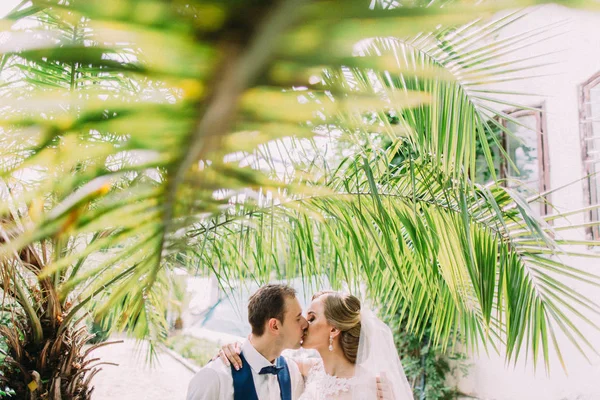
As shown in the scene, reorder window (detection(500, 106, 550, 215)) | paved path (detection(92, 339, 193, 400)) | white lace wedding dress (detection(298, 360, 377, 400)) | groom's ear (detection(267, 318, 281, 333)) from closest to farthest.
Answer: groom's ear (detection(267, 318, 281, 333))
white lace wedding dress (detection(298, 360, 377, 400))
window (detection(500, 106, 550, 215))
paved path (detection(92, 339, 193, 400))

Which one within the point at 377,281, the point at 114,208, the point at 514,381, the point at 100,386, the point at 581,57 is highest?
the point at 581,57

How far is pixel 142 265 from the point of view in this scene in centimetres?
59

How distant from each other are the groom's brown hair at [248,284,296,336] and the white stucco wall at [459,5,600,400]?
257 cm

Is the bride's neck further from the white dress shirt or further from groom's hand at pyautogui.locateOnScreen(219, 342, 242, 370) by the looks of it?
groom's hand at pyautogui.locateOnScreen(219, 342, 242, 370)

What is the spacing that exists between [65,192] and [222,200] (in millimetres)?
131

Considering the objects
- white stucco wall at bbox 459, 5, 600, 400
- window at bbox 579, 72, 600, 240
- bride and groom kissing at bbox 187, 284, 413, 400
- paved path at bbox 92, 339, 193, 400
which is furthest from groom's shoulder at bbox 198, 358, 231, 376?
paved path at bbox 92, 339, 193, 400

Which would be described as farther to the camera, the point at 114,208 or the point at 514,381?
the point at 514,381

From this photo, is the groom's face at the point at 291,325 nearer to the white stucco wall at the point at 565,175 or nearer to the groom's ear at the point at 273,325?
the groom's ear at the point at 273,325

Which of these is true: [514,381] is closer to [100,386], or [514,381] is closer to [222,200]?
[222,200]

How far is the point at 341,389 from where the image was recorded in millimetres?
2520

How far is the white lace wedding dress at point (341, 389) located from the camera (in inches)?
98.0

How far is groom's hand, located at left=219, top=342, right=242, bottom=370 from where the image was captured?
2260 mm

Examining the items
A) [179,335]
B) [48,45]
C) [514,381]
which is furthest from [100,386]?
[48,45]

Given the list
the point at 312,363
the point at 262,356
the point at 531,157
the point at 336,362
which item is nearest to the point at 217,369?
the point at 262,356
